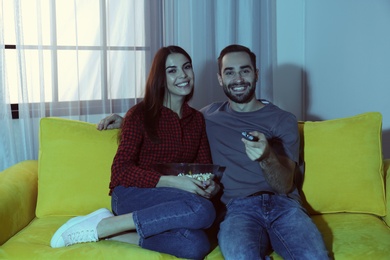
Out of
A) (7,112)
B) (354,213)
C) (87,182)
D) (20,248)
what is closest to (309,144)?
(354,213)

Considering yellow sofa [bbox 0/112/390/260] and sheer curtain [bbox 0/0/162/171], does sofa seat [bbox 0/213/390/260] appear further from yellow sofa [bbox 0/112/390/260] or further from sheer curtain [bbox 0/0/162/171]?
sheer curtain [bbox 0/0/162/171]

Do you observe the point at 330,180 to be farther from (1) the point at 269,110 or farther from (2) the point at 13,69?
(2) the point at 13,69

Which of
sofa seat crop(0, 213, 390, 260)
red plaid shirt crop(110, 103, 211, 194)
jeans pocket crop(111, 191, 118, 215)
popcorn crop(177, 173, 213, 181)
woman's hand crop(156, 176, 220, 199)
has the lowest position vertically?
sofa seat crop(0, 213, 390, 260)

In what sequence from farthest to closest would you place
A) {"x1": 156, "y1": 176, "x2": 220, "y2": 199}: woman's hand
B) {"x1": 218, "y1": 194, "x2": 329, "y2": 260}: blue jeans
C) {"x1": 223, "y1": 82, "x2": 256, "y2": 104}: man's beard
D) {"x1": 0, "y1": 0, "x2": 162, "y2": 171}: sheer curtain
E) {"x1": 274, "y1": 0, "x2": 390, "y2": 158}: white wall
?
{"x1": 274, "y1": 0, "x2": 390, "y2": 158}: white wall
{"x1": 0, "y1": 0, "x2": 162, "y2": 171}: sheer curtain
{"x1": 223, "y1": 82, "x2": 256, "y2": 104}: man's beard
{"x1": 156, "y1": 176, "x2": 220, "y2": 199}: woman's hand
{"x1": 218, "y1": 194, "x2": 329, "y2": 260}: blue jeans

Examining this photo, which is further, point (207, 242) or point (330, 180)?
point (330, 180)

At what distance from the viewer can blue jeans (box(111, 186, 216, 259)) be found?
1.92 metres

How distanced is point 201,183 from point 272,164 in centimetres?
28

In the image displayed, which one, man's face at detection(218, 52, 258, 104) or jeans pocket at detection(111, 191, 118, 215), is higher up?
man's face at detection(218, 52, 258, 104)

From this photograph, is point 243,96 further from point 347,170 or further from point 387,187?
point 387,187

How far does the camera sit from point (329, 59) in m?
3.22

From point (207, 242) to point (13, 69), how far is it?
1.38 m

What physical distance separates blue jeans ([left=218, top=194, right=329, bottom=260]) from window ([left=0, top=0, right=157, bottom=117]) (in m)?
1.03

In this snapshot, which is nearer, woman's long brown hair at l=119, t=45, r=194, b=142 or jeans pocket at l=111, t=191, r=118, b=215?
jeans pocket at l=111, t=191, r=118, b=215

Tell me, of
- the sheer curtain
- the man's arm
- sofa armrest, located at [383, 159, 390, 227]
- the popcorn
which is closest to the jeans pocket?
the popcorn
